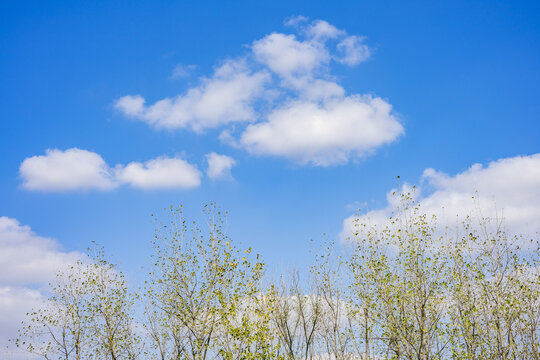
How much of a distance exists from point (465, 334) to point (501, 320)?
293 centimetres

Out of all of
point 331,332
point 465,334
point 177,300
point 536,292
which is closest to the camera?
point 465,334

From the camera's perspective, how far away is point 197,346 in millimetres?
24344

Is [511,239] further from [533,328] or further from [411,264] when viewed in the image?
[411,264]

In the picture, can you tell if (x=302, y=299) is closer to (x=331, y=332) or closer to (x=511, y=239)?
(x=331, y=332)

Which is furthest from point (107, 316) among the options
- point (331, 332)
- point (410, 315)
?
point (410, 315)

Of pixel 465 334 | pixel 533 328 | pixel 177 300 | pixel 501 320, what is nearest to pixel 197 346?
pixel 177 300

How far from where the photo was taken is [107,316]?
32.1 metres

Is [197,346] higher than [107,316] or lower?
lower

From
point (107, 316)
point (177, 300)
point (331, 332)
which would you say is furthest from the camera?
point (331, 332)

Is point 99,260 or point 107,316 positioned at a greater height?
point 99,260

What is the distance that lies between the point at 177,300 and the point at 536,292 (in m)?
19.4

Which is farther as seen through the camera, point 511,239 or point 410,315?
point 511,239

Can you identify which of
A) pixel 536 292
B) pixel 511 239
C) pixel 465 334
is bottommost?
pixel 465 334

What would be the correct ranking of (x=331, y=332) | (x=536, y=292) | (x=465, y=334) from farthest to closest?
1. (x=331, y=332)
2. (x=536, y=292)
3. (x=465, y=334)
